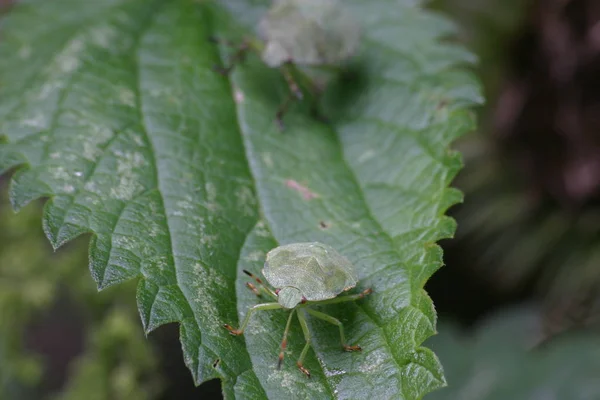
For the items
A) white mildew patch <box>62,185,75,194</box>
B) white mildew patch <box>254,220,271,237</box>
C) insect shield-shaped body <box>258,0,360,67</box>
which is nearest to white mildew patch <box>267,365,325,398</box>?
white mildew patch <box>254,220,271,237</box>

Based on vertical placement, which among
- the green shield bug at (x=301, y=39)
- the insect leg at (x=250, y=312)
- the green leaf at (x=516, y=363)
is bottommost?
the green leaf at (x=516, y=363)

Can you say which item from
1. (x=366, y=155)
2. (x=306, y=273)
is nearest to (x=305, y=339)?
(x=306, y=273)

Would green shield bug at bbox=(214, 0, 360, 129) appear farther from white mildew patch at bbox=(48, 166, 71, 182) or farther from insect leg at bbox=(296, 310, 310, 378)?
insect leg at bbox=(296, 310, 310, 378)

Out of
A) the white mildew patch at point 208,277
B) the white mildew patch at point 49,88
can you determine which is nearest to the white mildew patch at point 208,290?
the white mildew patch at point 208,277

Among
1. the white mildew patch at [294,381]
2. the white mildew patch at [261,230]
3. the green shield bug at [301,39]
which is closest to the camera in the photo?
the white mildew patch at [294,381]

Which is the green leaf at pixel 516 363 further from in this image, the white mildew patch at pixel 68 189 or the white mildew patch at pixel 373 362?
the white mildew patch at pixel 68 189

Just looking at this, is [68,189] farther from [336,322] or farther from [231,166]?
[336,322]
